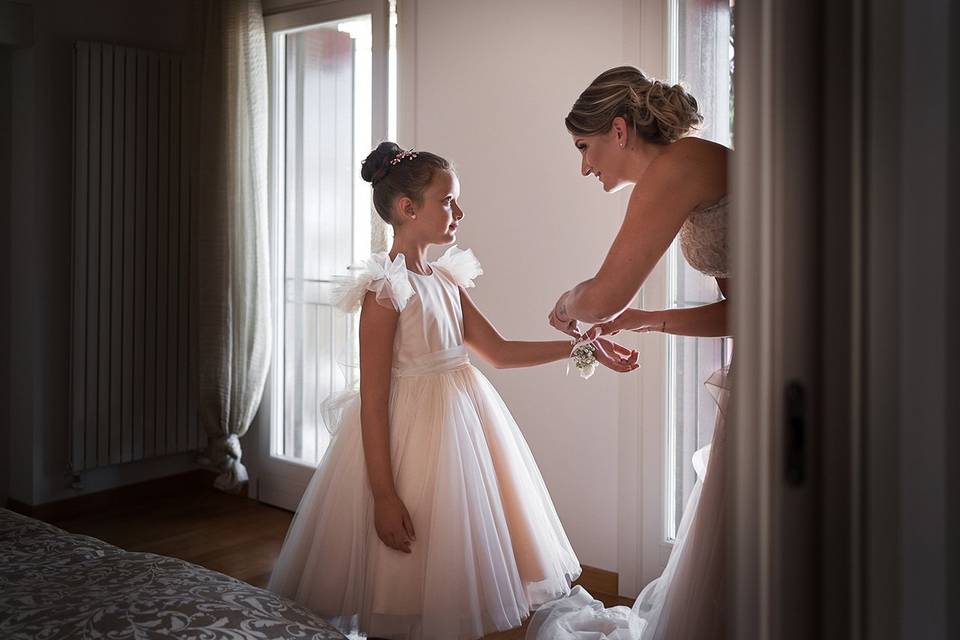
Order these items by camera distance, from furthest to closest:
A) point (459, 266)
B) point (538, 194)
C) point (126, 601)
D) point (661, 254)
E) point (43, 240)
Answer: point (43, 240)
point (538, 194)
point (459, 266)
point (661, 254)
point (126, 601)

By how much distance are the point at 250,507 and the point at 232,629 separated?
8.85ft

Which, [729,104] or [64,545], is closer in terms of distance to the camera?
[64,545]

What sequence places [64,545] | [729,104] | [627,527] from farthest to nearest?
[627,527]
[729,104]
[64,545]

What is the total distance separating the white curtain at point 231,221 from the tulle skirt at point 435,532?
1.79 meters

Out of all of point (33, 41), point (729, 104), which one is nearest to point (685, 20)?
point (729, 104)

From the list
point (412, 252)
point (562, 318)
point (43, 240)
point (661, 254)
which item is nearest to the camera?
point (661, 254)

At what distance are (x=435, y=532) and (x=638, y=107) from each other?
3.48 feet

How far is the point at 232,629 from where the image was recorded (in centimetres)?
155

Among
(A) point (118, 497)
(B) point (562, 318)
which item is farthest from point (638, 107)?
(A) point (118, 497)

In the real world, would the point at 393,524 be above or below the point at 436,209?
below

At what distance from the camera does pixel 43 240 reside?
3.80m

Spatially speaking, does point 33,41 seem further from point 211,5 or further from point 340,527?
point 340,527

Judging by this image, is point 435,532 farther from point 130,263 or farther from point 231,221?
point 130,263

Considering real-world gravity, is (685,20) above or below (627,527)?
above
